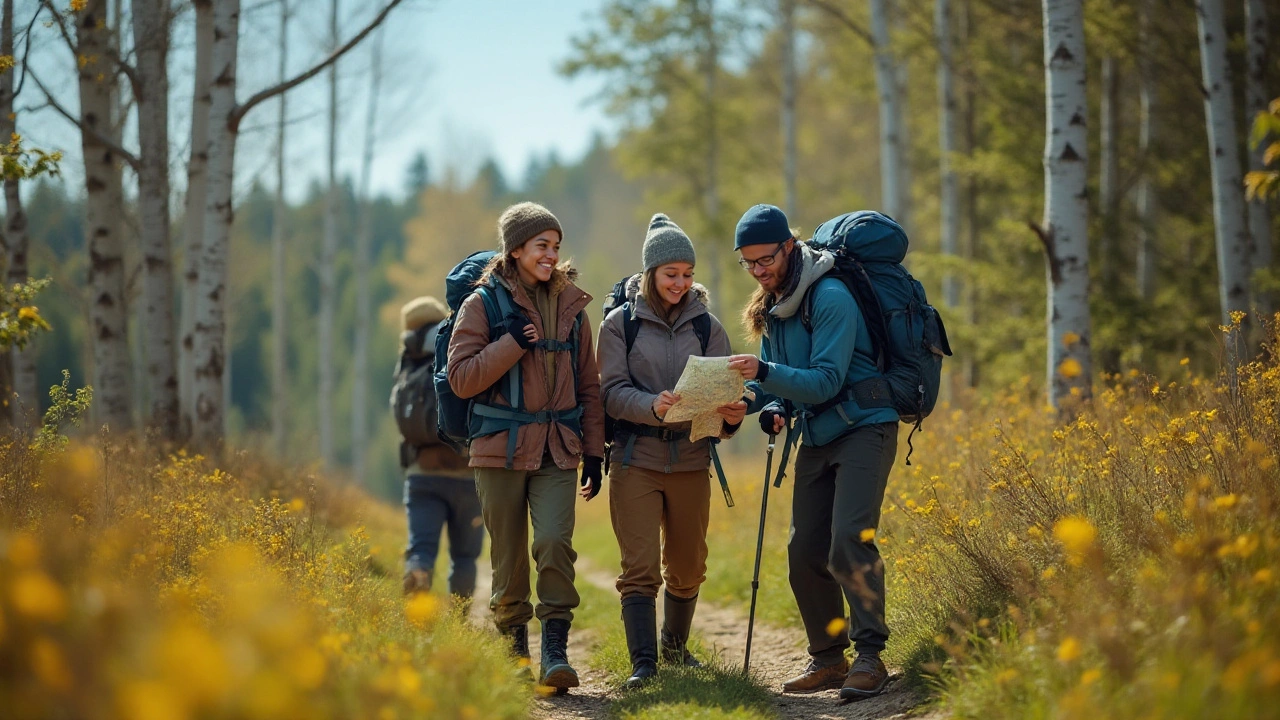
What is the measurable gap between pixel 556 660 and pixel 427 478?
7.68 feet

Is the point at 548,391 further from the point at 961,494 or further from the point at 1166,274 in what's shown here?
the point at 1166,274

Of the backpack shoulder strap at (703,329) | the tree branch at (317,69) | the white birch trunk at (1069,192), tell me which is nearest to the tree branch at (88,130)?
the tree branch at (317,69)

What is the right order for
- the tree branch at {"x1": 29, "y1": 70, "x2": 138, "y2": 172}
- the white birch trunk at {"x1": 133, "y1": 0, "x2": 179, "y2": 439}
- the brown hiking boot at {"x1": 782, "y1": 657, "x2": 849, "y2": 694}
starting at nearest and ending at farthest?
the brown hiking boot at {"x1": 782, "y1": 657, "x2": 849, "y2": 694}
the tree branch at {"x1": 29, "y1": 70, "x2": 138, "y2": 172}
the white birch trunk at {"x1": 133, "y1": 0, "x2": 179, "y2": 439}

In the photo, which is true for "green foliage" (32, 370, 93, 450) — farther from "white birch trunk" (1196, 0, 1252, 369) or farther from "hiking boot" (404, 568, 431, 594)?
"white birch trunk" (1196, 0, 1252, 369)

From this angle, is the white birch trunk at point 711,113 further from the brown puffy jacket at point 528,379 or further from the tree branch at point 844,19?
the brown puffy jacket at point 528,379

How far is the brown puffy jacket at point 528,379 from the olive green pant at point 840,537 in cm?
112

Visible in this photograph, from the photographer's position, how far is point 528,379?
526 centimetres

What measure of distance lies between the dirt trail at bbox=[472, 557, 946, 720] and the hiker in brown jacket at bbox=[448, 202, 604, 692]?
261 millimetres

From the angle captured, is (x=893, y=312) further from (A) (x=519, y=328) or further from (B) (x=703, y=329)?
(A) (x=519, y=328)

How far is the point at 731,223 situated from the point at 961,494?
16.7m

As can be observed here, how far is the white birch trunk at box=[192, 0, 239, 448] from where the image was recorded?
8.44 metres

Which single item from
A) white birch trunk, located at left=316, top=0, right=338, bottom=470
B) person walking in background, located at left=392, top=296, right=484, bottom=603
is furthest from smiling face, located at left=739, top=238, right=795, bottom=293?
white birch trunk, located at left=316, top=0, right=338, bottom=470

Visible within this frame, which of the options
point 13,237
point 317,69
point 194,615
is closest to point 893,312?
point 194,615

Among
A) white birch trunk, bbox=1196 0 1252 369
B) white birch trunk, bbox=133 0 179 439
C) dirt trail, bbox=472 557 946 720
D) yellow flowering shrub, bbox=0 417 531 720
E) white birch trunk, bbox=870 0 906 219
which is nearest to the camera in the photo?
yellow flowering shrub, bbox=0 417 531 720
